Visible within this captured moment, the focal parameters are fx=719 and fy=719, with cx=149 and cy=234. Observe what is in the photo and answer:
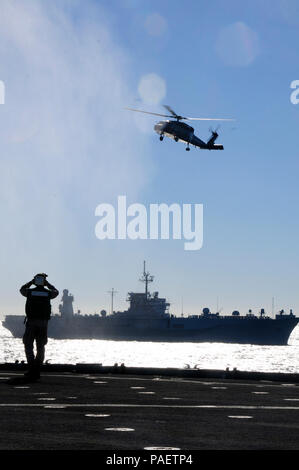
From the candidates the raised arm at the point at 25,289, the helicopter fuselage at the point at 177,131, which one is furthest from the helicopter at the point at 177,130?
the raised arm at the point at 25,289

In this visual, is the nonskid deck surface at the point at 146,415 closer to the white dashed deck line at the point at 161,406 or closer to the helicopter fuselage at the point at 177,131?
the white dashed deck line at the point at 161,406

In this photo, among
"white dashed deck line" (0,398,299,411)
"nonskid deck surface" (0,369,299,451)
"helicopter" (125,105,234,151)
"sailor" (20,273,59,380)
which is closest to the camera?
"nonskid deck surface" (0,369,299,451)

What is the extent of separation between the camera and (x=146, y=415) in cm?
1024

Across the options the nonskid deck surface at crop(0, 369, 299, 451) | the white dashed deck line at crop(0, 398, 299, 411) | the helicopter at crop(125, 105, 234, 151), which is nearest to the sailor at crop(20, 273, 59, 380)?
the nonskid deck surface at crop(0, 369, 299, 451)

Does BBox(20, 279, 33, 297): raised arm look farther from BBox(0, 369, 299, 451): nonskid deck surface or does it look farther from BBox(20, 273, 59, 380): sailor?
BBox(0, 369, 299, 451): nonskid deck surface

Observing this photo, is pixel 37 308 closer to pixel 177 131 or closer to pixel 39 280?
pixel 39 280

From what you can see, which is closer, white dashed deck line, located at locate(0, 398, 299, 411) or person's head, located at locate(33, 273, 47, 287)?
white dashed deck line, located at locate(0, 398, 299, 411)

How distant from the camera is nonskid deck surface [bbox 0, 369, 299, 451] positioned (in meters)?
7.68

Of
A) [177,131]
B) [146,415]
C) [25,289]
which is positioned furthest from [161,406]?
[177,131]

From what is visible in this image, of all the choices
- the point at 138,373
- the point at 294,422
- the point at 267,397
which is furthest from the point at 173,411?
the point at 138,373
